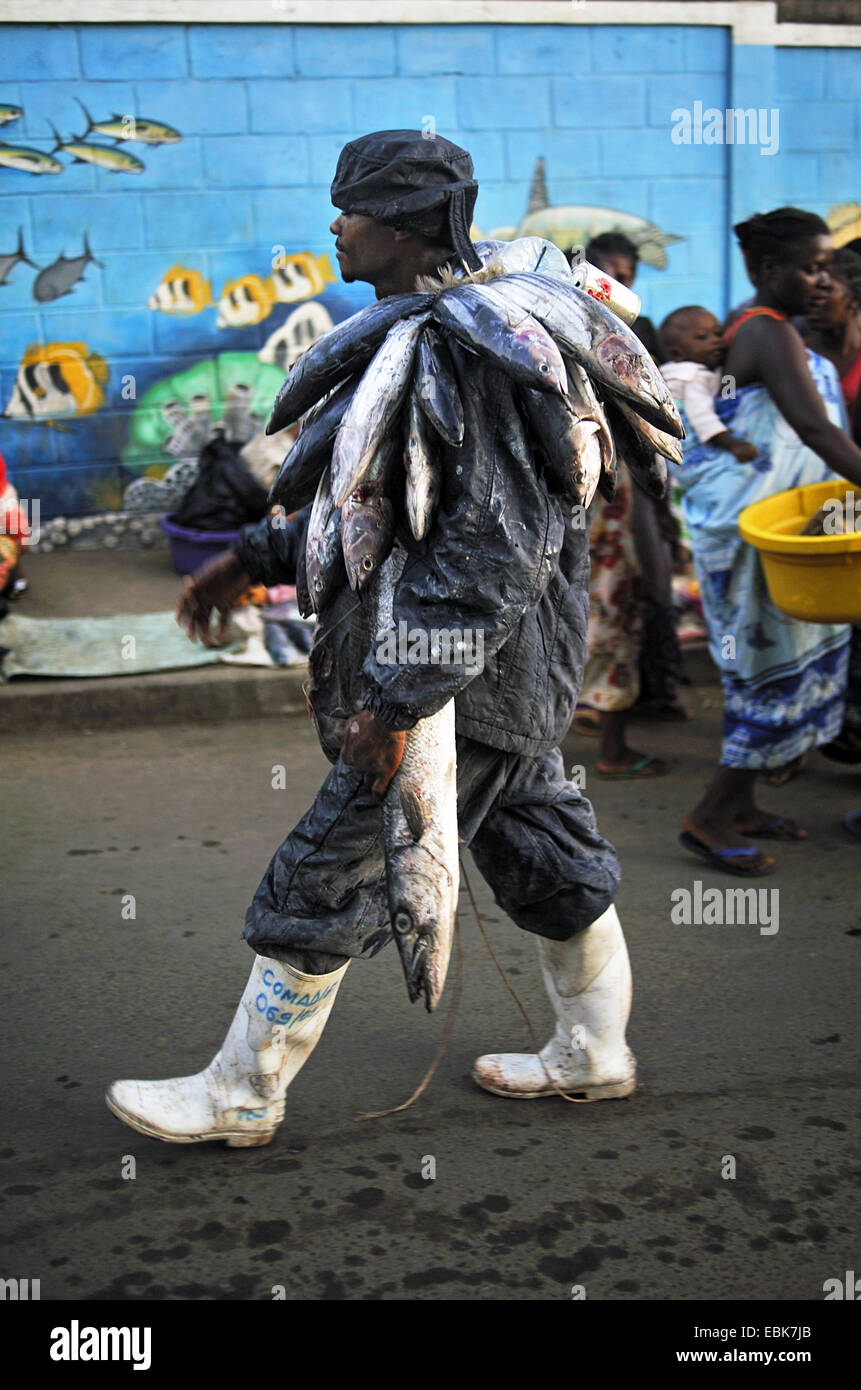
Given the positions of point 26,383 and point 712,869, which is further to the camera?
point 26,383

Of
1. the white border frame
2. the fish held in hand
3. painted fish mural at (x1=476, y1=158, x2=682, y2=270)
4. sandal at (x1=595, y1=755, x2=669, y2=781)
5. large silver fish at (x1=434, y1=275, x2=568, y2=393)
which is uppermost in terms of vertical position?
the white border frame

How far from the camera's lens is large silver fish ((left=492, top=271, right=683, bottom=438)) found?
7.77ft

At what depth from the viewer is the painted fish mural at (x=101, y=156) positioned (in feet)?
24.4

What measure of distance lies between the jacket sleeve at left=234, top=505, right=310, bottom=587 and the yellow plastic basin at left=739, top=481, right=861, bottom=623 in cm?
173

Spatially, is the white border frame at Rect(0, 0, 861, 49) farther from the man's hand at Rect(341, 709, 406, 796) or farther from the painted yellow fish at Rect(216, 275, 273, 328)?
the man's hand at Rect(341, 709, 406, 796)

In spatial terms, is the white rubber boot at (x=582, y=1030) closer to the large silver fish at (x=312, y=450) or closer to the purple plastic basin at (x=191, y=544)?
the large silver fish at (x=312, y=450)

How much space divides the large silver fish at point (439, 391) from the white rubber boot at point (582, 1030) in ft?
3.70

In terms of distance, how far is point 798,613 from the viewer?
4055 mm

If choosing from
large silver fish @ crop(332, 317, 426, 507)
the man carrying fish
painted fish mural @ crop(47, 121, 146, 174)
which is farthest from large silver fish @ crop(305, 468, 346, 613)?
painted fish mural @ crop(47, 121, 146, 174)

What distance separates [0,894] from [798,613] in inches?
102

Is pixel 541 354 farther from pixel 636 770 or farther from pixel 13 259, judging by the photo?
pixel 13 259

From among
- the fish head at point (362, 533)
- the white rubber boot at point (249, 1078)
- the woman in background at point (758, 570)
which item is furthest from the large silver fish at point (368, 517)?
the woman in background at point (758, 570)

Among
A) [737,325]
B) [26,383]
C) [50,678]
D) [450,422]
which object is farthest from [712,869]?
[26,383]

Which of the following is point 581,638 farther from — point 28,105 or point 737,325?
point 28,105
